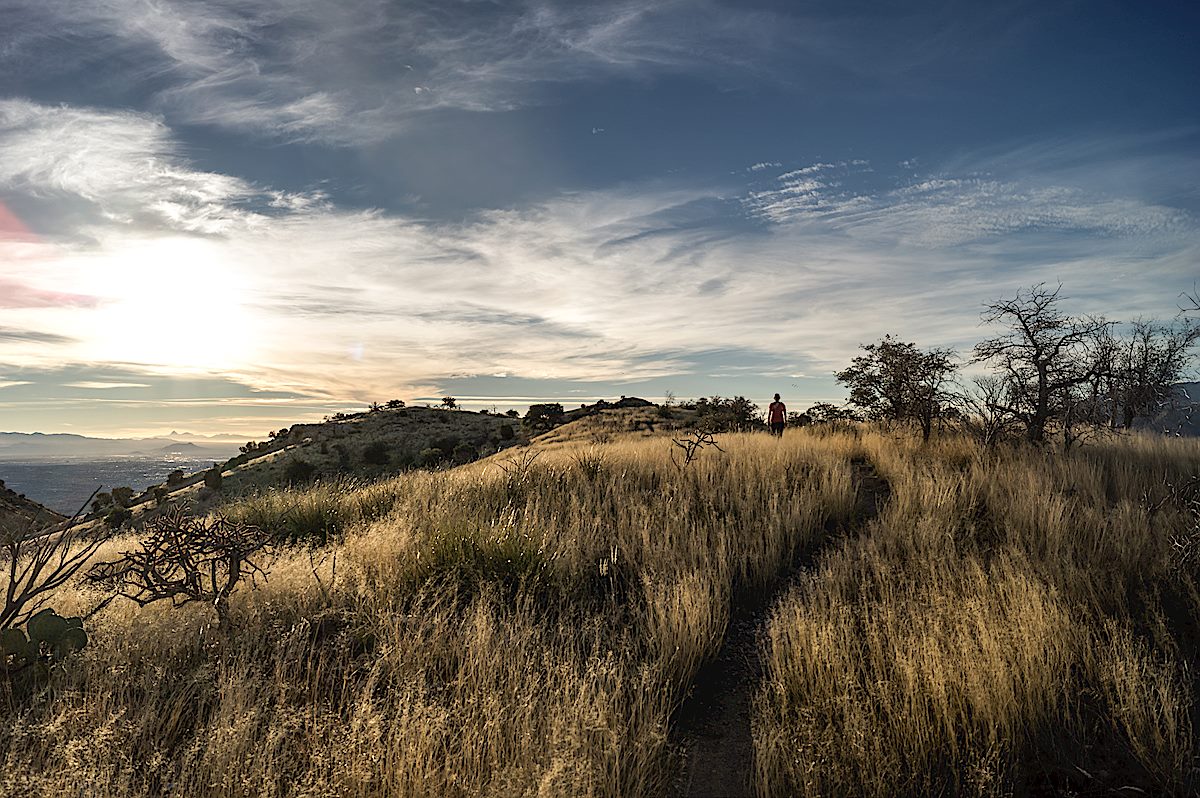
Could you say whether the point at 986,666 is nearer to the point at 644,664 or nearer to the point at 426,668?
the point at 644,664

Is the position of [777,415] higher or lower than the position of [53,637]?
higher

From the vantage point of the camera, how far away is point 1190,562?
6633mm

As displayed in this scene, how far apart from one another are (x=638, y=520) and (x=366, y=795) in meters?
5.85

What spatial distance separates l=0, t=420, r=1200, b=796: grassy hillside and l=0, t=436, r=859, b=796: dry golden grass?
3cm

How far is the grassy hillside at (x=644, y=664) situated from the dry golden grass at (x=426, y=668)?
0.08 feet

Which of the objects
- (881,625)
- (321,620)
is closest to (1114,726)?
(881,625)

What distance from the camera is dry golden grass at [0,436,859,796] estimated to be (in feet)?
11.7

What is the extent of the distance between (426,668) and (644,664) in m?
1.63

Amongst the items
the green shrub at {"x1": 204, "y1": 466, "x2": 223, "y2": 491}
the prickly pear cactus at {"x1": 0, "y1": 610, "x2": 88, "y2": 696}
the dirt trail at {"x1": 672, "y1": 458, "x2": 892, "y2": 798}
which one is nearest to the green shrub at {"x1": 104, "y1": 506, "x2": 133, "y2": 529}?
the green shrub at {"x1": 204, "y1": 466, "x2": 223, "y2": 491}

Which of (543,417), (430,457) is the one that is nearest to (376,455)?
(430,457)

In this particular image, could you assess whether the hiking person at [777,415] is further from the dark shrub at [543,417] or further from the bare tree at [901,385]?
the dark shrub at [543,417]

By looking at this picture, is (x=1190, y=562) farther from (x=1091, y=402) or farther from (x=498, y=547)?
(x=1091, y=402)

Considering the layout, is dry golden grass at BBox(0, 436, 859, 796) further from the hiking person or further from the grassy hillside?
the hiking person

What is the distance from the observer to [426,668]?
4.82 metres
